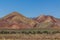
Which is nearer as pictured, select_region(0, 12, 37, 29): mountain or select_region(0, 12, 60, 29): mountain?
select_region(0, 12, 60, 29): mountain

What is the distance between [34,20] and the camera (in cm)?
9038

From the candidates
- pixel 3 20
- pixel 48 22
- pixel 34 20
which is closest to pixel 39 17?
pixel 34 20

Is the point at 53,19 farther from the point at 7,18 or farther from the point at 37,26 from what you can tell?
the point at 7,18

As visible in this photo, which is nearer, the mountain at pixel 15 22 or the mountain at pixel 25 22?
the mountain at pixel 25 22

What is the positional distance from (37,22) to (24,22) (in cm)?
467

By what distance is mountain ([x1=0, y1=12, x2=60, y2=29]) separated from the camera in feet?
271

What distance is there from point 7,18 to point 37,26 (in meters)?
11.2

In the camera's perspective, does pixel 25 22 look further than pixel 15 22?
Yes

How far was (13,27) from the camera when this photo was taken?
8050 centimetres

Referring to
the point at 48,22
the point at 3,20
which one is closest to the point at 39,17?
the point at 48,22

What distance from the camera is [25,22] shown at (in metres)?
88.3

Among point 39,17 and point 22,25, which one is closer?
point 22,25

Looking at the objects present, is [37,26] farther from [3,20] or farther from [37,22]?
[3,20]

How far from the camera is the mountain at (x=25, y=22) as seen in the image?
3258 inches
